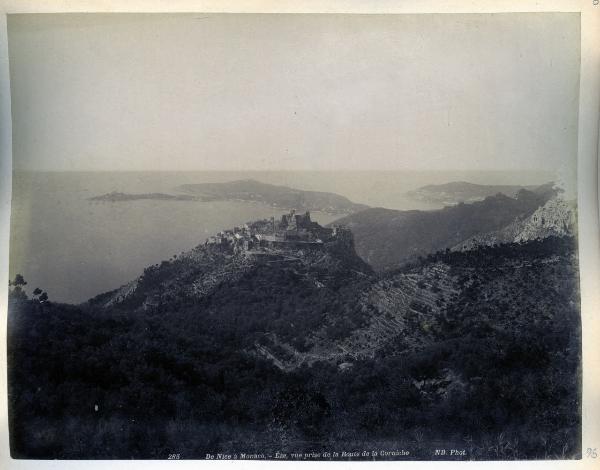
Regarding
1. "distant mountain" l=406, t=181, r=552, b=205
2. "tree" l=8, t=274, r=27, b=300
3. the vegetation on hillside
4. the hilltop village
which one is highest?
"distant mountain" l=406, t=181, r=552, b=205

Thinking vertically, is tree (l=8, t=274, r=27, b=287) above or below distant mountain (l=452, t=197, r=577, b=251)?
below

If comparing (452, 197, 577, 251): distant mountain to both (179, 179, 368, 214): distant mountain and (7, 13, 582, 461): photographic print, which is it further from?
(179, 179, 368, 214): distant mountain

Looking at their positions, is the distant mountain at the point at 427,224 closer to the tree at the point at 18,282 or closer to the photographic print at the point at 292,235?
the photographic print at the point at 292,235

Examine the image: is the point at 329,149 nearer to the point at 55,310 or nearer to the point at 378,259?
the point at 378,259

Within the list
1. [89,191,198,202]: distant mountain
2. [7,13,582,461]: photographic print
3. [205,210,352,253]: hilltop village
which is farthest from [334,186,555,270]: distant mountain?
[89,191,198,202]: distant mountain

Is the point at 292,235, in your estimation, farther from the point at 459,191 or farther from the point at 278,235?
the point at 459,191
